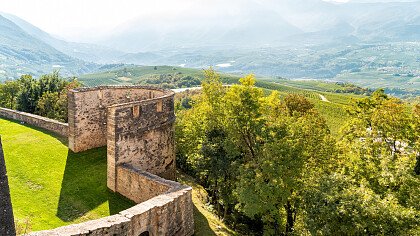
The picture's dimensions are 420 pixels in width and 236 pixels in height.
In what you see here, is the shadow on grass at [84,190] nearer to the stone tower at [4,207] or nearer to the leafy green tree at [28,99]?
the stone tower at [4,207]

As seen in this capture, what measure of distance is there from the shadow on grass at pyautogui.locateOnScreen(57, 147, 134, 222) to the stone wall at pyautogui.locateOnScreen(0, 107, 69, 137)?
4.53m

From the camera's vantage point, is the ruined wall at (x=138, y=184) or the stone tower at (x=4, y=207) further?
the ruined wall at (x=138, y=184)

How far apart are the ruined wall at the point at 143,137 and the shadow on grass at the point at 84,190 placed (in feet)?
2.86

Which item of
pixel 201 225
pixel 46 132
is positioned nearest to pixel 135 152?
pixel 201 225

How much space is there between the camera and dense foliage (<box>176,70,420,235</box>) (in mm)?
14516

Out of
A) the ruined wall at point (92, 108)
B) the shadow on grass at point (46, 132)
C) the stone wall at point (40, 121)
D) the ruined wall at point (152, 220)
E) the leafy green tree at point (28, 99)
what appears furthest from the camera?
the leafy green tree at point (28, 99)

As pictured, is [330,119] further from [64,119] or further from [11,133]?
[11,133]

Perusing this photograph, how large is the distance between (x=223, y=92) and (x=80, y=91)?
11.7 m

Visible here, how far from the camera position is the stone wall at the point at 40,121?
25594mm

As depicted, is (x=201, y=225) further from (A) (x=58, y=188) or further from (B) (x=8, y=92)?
(B) (x=8, y=92)

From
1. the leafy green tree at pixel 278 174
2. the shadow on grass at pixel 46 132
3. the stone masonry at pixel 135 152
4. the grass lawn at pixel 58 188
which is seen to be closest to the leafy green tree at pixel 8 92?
the shadow on grass at pixel 46 132

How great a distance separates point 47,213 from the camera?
14.8 metres

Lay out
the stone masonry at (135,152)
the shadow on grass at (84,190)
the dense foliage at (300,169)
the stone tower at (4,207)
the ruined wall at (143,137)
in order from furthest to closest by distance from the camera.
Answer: the ruined wall at (143,137) → the shadow on grass at (84,190) → the dense foliage at (300,169) → the stone masonry at (135,152) → the stone tower at (4,207)

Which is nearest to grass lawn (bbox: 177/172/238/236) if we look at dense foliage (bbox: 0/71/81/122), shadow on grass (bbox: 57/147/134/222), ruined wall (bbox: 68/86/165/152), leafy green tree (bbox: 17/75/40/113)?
shadow on grass (bbox: 57/147/134/222)
